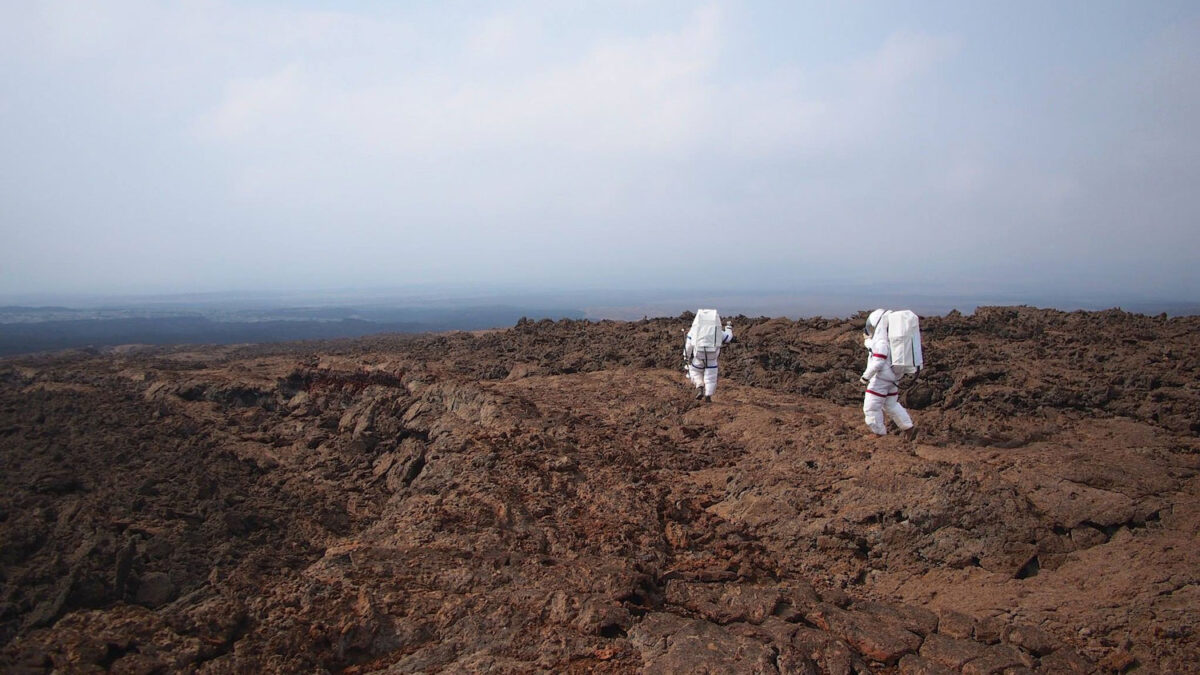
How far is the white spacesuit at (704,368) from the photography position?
A: 1092cm

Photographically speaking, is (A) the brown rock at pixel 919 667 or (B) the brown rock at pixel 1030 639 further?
(B) the brown rock at pixel 1030 639

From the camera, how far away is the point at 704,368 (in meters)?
11.1

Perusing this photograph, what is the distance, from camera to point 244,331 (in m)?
57.2

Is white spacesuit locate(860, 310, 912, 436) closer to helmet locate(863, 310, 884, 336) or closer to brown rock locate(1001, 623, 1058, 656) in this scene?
helmet locate(863, 310, 884, 336)

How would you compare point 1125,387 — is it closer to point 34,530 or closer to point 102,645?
point 102,645

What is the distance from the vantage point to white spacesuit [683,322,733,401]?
35.8 ft

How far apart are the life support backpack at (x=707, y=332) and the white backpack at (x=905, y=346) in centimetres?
321

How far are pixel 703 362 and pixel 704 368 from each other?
0.42 ft

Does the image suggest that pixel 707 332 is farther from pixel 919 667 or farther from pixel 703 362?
pixel 919 667

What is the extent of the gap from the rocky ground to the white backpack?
0.94 m

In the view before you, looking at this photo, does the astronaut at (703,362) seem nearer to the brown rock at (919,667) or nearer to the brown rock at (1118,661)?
the brown rock at (919,667)

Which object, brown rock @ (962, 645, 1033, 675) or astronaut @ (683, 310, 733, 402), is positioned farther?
astronaut @ (683, 310, 733, 402)

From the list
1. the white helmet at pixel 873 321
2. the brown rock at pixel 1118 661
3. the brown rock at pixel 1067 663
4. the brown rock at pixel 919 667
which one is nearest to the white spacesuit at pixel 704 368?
the white helmet at pixel 873 321

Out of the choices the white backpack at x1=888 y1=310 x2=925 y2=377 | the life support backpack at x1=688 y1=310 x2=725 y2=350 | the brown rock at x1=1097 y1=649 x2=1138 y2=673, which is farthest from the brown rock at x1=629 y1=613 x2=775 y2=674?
the life support backpack at x1=688 y1=310 x2=725 y2=350
